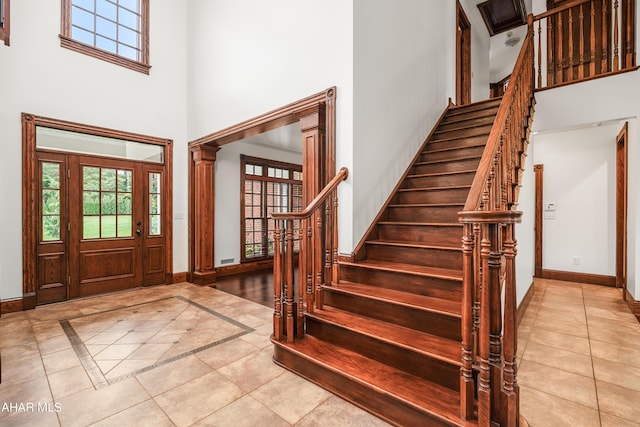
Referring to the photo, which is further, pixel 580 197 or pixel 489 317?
pixel 580 197

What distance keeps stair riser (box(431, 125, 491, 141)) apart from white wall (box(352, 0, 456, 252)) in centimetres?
17

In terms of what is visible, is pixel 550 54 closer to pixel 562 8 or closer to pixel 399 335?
pixel 562 8

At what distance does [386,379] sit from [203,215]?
13.1 ft

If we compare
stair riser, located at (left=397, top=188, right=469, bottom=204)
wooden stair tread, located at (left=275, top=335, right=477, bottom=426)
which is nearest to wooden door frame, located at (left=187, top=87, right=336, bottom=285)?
stair riser, located at (left=397, top=188, right=469, bottom=204)

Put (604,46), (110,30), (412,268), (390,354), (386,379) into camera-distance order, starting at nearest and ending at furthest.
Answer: (386,379), (390,354), (412,268), (604,46), (110,30)

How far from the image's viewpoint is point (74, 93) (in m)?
4.07

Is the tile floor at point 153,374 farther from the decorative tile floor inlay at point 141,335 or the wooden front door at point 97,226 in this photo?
the wooden front door at point 97,226

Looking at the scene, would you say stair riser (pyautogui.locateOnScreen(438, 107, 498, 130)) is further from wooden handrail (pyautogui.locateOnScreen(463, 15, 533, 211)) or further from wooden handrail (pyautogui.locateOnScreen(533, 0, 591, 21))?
wooden handrail (pyautogui.locateOnScreen(533, 0, 591, 21))

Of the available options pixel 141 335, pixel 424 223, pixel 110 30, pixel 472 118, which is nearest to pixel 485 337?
pixel 424 223

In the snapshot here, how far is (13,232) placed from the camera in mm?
3607

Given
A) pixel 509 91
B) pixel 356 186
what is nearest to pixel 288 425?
pixel 356 186

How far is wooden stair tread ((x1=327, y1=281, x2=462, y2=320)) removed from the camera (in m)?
1.99

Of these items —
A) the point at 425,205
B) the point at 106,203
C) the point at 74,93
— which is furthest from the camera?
the point at 106,203

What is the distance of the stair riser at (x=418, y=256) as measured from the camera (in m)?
2.46
